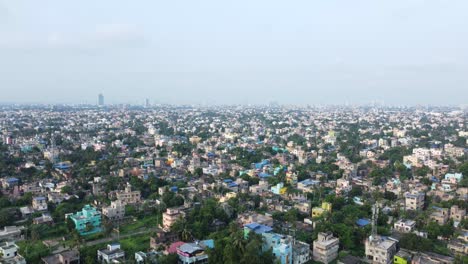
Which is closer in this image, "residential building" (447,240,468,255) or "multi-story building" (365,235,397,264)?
"multi-story building" (365,235,397,264)

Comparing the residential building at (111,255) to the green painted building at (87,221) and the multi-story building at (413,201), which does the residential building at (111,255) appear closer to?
the green painted building at (87,221)

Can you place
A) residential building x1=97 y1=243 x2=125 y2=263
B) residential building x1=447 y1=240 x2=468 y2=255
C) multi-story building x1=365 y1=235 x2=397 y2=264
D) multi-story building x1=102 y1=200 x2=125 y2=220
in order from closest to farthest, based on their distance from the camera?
1. residential building x1=97 y1=243 x2=125 y2=263
2. multi-story building x1=365 y1=235 x2=397 y2=264
3. residential building x1=447 y1=240 x2=468 y2=255
4. multi-story building x1=102 y1=200 x2=125 y2=220

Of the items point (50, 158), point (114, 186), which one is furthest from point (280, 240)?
point (50, 158)

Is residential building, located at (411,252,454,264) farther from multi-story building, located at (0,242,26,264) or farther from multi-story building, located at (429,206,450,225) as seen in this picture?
multi-story building, located at (0,242,26,264)

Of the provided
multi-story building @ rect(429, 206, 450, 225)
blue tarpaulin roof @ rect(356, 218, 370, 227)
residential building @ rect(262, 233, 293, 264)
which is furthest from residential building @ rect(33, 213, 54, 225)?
multi-story building @ rect(429, 206, 450, 225)

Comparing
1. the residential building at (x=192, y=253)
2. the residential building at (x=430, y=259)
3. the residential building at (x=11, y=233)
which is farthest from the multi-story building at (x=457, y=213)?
the residential building at (x=11, y=233)

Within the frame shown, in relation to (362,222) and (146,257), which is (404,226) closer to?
(362,222)

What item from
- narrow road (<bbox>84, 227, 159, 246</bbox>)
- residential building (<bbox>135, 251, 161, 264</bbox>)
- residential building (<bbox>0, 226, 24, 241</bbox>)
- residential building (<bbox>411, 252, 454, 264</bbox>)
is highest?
residential building (<bbox>411, 252, 454, 264</bbox>)
